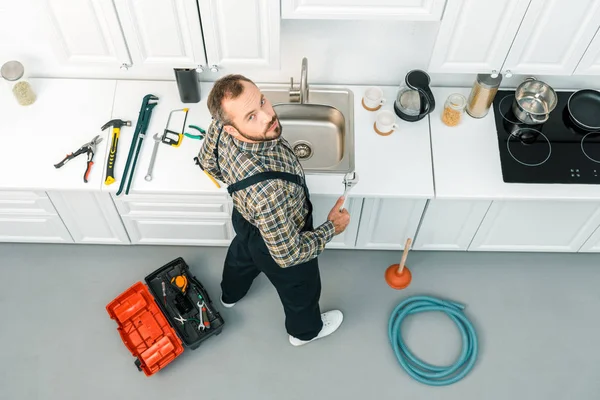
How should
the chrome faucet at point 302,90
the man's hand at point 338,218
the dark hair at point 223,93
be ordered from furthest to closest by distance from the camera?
1. the chrome faucet at point 302,90
2. the man's hand at point 338,218
3. the dark hair at point 223,93

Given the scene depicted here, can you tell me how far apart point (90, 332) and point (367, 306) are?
150 cm

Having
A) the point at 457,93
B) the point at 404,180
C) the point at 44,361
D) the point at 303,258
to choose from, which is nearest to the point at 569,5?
the point at 457,93

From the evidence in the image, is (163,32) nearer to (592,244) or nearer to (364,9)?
(364,9)

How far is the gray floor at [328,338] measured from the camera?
2877 millimetres

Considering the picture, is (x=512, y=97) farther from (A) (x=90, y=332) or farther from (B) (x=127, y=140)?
(A) (x=90, y=332)

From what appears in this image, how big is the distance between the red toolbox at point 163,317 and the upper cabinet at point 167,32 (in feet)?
3.75

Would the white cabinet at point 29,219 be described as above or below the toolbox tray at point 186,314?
above

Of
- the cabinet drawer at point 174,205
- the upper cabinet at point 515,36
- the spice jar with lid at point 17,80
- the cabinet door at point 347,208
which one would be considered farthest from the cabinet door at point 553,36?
the spice jar with lid at point 17,80

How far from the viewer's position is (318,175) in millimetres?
2623

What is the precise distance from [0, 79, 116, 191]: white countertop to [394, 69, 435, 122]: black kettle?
4.77 ft

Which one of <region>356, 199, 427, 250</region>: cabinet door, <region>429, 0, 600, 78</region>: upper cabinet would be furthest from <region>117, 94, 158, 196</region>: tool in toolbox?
<region>429, 0, 600, 78</region>: upper cabinet

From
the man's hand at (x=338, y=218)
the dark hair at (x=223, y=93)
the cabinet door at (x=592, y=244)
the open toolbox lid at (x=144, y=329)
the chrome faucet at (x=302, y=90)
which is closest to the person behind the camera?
the dark hair at (x=223, y=93)

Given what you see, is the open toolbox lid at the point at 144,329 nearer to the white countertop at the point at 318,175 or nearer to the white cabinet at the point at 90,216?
the white cabinet at the point at 90,216

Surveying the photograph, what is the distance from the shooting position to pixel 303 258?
218 centimetres
